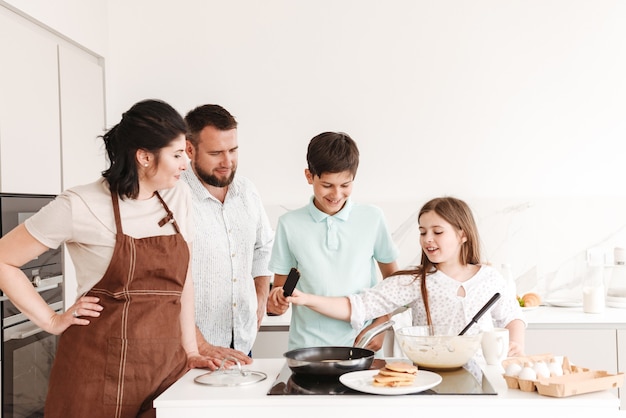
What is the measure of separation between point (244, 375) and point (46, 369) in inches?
59.5

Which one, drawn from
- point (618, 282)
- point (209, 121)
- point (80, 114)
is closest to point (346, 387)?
point (209, 121)

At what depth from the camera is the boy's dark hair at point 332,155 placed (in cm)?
233

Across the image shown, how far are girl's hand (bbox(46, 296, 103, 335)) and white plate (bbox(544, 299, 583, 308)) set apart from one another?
2.36m

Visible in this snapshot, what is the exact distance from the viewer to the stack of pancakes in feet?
5.50

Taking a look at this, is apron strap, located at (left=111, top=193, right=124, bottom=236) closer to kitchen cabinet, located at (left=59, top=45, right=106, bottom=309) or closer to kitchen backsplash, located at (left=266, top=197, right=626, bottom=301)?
kitchen cabinet, located at (left=59, top=45, right=106, bottom=309)

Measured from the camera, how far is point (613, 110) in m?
3.70

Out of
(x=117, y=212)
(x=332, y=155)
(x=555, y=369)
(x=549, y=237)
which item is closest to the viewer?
(x=555, y=369)

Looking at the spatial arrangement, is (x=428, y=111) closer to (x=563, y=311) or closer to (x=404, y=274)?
(x=563, y=311)

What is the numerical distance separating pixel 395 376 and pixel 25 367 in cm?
172

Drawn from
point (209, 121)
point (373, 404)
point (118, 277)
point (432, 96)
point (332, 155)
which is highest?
point (432, 96)

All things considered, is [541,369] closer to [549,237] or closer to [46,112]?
[549,237]

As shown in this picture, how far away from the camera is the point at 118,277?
191 centimetres

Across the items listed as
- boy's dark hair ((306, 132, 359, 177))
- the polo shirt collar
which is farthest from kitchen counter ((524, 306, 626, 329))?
boy's dark hair ((306, 132, 359, 177))

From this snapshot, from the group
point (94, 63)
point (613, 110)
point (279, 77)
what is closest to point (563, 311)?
point (613, 110)
